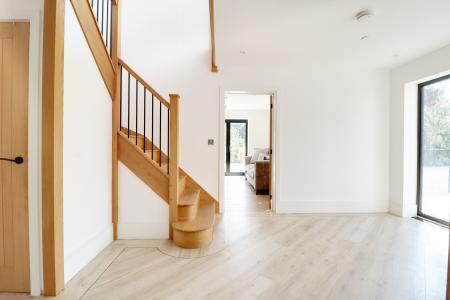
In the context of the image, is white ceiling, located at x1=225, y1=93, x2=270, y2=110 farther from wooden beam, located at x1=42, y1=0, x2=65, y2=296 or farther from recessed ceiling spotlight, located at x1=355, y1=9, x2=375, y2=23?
wooden beam, located at x1=42, y1=0, x2=65, y2=296

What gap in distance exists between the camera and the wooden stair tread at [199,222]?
2375 mm

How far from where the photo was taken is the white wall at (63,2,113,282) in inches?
70.5

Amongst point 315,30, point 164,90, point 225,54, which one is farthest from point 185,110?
point 315,30

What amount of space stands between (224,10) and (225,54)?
102cm

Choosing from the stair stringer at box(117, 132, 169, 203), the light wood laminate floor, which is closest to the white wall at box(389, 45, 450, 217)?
the light wood laminate floor

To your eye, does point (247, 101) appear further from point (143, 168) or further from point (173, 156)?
point (143, 168)

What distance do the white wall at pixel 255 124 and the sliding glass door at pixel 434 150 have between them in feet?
17.3

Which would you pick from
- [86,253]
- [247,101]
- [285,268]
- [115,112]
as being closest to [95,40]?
[115,112]

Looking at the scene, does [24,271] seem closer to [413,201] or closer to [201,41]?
[201,41]

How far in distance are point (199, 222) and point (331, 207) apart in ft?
7.70

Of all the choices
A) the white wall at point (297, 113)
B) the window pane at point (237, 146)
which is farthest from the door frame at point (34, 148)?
the window pane at point (237, 146)

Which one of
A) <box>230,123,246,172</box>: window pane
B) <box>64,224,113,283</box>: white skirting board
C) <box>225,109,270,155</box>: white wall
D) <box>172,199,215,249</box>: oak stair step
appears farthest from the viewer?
<box>225,109,270,155</box>: white wall

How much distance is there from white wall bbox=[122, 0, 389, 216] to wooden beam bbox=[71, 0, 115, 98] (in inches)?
42.4

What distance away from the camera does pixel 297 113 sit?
3.62 meters
